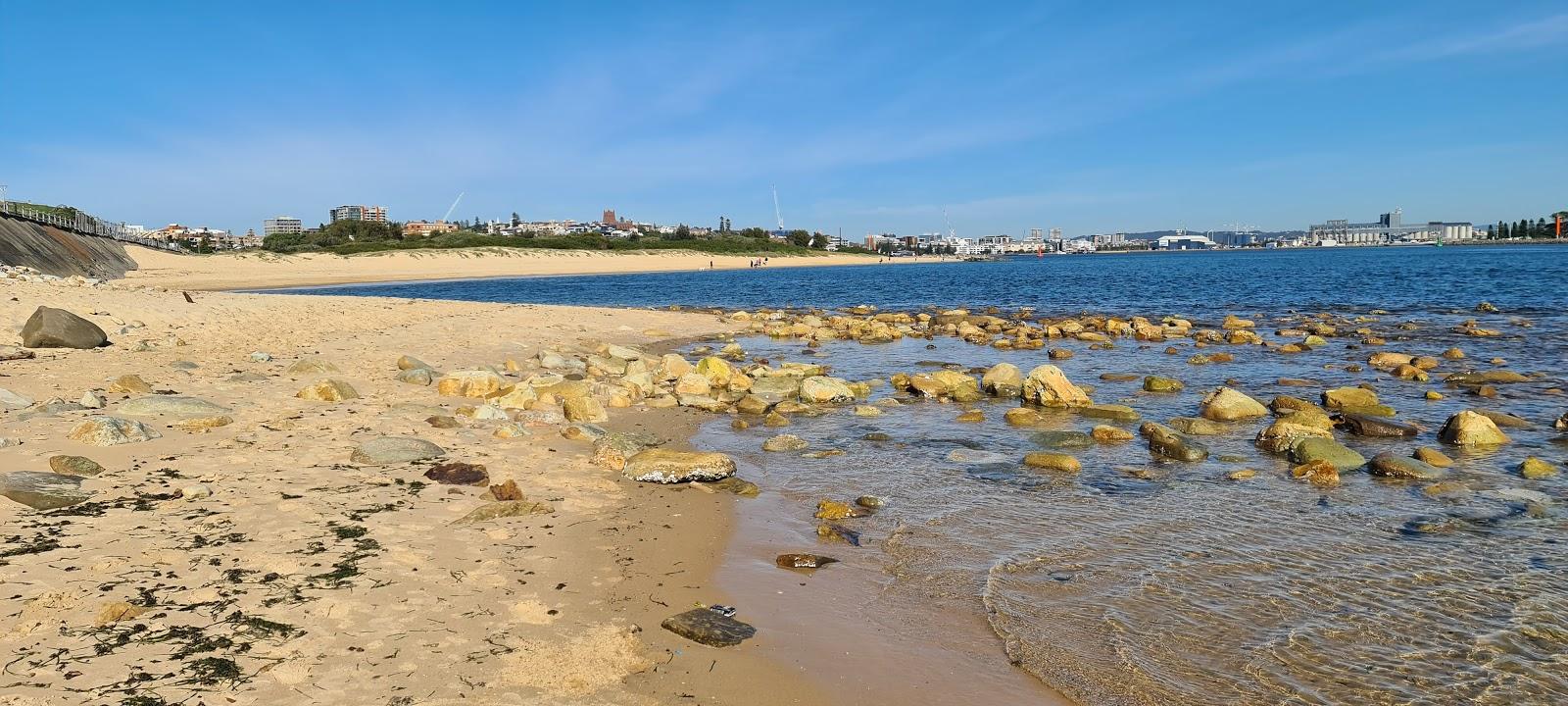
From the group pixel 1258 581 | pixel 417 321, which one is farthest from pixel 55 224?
pixel 1258 581

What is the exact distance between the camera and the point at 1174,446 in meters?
9.88

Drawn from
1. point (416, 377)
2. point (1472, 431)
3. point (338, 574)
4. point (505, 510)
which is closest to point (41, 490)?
point (338, 574)

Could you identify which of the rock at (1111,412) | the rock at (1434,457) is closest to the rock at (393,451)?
the rock at (1111,412)

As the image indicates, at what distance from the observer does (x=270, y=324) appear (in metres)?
A: 19.0

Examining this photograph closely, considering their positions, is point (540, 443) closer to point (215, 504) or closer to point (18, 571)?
point (215, 504)

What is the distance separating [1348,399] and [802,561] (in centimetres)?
1026

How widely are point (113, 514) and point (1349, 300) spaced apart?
44509 mm

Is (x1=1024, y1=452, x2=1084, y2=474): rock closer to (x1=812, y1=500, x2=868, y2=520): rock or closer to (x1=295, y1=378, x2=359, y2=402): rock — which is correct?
(x1=812, y1=500, x2=868, y2=520): rock

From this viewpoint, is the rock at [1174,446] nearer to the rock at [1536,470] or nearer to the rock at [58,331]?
the rock at [1536,470]

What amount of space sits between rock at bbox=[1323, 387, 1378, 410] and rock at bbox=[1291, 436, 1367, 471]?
10.3ft

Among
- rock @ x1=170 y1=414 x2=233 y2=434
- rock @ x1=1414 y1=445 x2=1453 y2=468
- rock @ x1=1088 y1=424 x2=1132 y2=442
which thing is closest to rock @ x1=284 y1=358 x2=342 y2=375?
rock @ x1=170 y1=414 x2=233 y2=434

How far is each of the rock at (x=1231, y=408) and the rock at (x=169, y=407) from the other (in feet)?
41.1

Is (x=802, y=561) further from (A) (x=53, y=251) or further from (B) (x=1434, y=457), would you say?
(A) (x=53, y=251)

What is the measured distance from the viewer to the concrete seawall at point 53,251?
103ft
